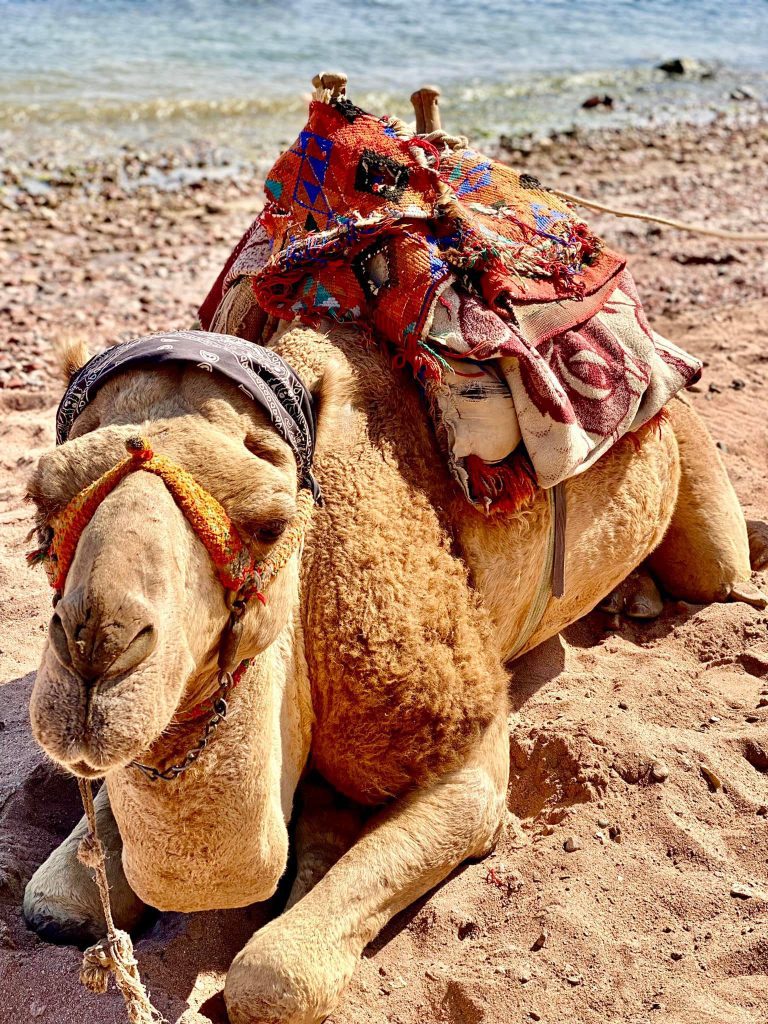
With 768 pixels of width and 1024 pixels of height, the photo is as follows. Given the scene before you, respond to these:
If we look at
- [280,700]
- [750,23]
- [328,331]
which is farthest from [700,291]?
[750,23]

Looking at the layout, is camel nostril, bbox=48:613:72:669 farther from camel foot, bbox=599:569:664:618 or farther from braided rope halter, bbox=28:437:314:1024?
camel foot, bbox=599:569:664:618

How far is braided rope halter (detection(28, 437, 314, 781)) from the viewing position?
2.22 meters

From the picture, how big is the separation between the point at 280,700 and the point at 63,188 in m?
9.45

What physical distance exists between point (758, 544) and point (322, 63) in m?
16.5

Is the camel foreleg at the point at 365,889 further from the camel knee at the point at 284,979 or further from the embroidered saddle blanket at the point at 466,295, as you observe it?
the embroidered saddle blanket at the point at 466,295

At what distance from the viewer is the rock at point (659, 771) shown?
3.84 meters

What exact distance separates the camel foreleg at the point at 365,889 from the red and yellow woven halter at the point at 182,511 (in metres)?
1.06

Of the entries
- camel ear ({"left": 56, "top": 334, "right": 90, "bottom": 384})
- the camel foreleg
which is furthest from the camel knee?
camel ear ({"left": 56, "top": 334, "right": 90, "bottom": 384})

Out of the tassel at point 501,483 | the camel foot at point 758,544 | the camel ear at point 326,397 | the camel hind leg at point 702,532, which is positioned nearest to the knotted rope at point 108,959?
the camel ear at point 326,397

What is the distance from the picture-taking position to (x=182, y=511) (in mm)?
2240

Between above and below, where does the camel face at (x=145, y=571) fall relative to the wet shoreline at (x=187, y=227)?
above

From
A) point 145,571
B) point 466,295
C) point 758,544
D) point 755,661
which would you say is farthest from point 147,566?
point 758,544

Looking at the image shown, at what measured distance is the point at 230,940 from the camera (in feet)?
10.6

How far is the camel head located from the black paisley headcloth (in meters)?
0.03
